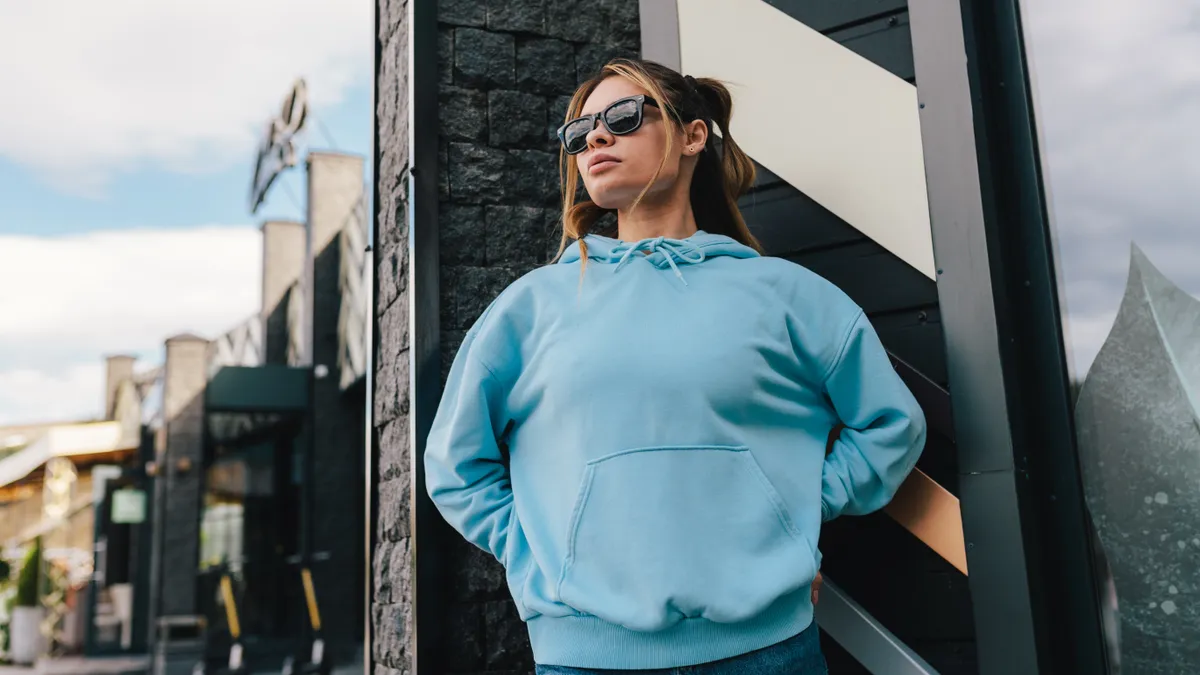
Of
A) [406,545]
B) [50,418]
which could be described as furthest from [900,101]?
[50,418]

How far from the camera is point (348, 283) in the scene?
506 inches

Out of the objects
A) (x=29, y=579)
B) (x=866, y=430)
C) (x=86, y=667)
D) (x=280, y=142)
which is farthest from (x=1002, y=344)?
(x=29, y=579)

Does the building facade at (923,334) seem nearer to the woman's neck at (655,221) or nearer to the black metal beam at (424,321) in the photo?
the black metal beam at (424,321)

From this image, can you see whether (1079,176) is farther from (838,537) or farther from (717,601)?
(717,601)

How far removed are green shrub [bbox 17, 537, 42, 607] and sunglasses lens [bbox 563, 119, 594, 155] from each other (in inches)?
652

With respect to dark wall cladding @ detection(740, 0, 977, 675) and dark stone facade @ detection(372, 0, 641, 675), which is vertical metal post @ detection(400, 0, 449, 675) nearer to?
dark stone facade @ detection(372, 0, 641, 675)

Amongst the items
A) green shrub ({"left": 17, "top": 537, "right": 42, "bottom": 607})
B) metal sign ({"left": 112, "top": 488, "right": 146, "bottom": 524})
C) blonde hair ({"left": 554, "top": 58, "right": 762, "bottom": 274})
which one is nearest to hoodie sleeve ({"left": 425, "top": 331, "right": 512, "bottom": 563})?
blonde hair ({"left": 554, "top": 58, "right": 762, "bottom": 274})

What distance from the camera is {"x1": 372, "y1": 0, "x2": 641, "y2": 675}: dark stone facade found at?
2.60 meters

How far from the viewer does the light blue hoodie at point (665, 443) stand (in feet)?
4.77

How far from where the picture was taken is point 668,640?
145cm

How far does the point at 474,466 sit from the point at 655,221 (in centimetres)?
56

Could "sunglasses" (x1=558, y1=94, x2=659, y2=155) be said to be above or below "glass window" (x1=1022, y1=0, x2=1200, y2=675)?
above

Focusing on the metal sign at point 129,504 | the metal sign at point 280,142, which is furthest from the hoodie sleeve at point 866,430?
the metal sign at point 129,504

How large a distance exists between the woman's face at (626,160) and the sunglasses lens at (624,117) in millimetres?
16
